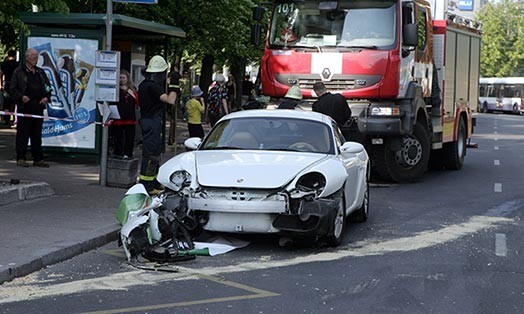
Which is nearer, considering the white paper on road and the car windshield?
the white paper on road

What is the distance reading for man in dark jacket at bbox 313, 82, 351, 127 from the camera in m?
15.8

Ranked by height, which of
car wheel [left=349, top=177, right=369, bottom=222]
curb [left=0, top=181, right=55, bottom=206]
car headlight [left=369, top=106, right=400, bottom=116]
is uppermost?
car headlight [left=369, top=106, right=400, bottom=116]

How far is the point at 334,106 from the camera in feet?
51.8

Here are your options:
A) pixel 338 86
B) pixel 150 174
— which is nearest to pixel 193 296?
pixel 150 174

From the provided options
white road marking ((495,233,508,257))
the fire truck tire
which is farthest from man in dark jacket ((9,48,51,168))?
the fire truck tire

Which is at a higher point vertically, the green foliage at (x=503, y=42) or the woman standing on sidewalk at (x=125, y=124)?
the green foliage at (x=503, y=42)

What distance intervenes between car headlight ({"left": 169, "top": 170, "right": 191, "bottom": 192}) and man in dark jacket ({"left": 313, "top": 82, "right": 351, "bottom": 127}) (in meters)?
5.91

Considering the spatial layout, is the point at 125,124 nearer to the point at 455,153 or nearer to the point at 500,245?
the point at 455,153

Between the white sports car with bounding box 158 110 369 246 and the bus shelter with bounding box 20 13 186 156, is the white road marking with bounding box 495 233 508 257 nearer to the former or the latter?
the white sports car with bounding box 158 110 369 246

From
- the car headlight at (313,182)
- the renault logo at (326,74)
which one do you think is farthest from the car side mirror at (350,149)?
the renault logo at (326,74)

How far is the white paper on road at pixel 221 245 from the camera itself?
977 cm

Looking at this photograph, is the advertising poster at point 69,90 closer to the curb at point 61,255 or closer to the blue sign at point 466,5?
the curb at point 61,255

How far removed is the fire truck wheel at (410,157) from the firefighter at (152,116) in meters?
5.16

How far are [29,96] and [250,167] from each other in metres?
6.59
